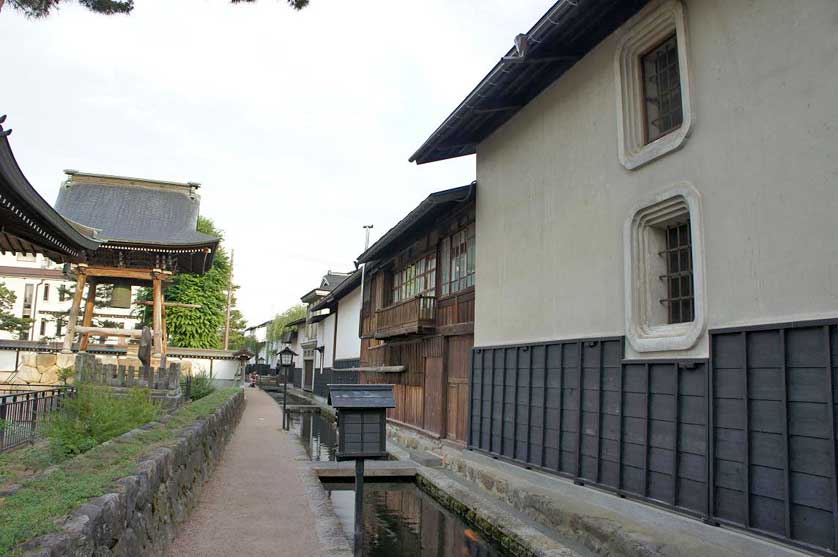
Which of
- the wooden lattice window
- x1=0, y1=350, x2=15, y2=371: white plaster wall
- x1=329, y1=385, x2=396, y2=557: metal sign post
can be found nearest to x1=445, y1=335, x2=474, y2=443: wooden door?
the wooden lattice window

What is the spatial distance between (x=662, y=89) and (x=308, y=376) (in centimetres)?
3705

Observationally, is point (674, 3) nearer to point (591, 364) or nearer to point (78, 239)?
point (591, 364)

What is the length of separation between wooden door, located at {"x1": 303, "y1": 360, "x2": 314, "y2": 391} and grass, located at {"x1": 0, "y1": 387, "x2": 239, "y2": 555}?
105 feet

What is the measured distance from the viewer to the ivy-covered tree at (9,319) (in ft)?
142

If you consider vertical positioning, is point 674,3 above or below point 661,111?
above

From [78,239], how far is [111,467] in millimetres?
6173

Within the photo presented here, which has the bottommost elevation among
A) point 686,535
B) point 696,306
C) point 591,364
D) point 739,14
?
point 686,535

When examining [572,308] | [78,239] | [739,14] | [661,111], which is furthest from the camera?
[78,239]

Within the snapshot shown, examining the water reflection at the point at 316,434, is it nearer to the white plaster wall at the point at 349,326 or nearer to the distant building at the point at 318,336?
the white plaster wall at the point at 349,326

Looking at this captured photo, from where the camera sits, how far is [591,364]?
767 cm

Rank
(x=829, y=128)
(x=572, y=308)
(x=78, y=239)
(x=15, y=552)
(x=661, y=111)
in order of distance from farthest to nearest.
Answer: (x=78, y=239), (x=572, y=308), (x=661, y=111), (x=829, y=128), (x=15, y=552)

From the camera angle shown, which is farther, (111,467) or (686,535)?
(686,535)

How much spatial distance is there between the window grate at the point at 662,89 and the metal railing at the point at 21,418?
8912 millimetres

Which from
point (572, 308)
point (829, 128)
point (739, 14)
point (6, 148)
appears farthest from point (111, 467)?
point (739, 14)
